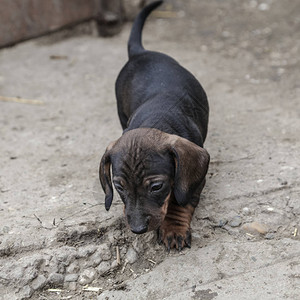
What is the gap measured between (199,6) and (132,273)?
6.51m

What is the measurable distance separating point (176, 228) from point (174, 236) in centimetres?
6

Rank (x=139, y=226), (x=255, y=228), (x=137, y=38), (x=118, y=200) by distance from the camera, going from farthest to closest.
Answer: (x=137, y=38) → (x=118, y=200) → (x=255, y=228) → (x=139, y=226)

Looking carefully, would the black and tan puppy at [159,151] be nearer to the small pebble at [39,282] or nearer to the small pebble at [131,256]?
the small pebble at [131,256]

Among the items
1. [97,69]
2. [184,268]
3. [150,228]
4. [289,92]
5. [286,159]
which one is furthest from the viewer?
[97,69]

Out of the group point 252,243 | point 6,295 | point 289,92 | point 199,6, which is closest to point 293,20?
point 199,6

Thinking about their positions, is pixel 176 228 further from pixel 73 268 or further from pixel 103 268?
pixel 73 268

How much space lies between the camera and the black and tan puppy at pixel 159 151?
3.58 meters

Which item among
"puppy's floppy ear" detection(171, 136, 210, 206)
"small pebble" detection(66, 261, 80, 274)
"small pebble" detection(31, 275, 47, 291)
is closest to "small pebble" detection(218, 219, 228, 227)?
"puppy's floppy ear" detection(171, 136, 210, 206)

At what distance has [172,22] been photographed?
913 centimetres

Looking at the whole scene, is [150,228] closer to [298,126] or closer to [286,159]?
[286,159]

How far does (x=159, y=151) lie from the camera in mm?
3623

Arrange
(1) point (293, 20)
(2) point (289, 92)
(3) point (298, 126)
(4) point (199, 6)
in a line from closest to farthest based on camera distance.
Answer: (3) point (298, 126)
(2) point (289, 92)
(1) point (293, 20)
(4) point (199, 6)

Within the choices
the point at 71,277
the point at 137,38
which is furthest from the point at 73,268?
the point at 137,38

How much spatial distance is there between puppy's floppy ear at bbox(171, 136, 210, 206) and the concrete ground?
0.56 m
